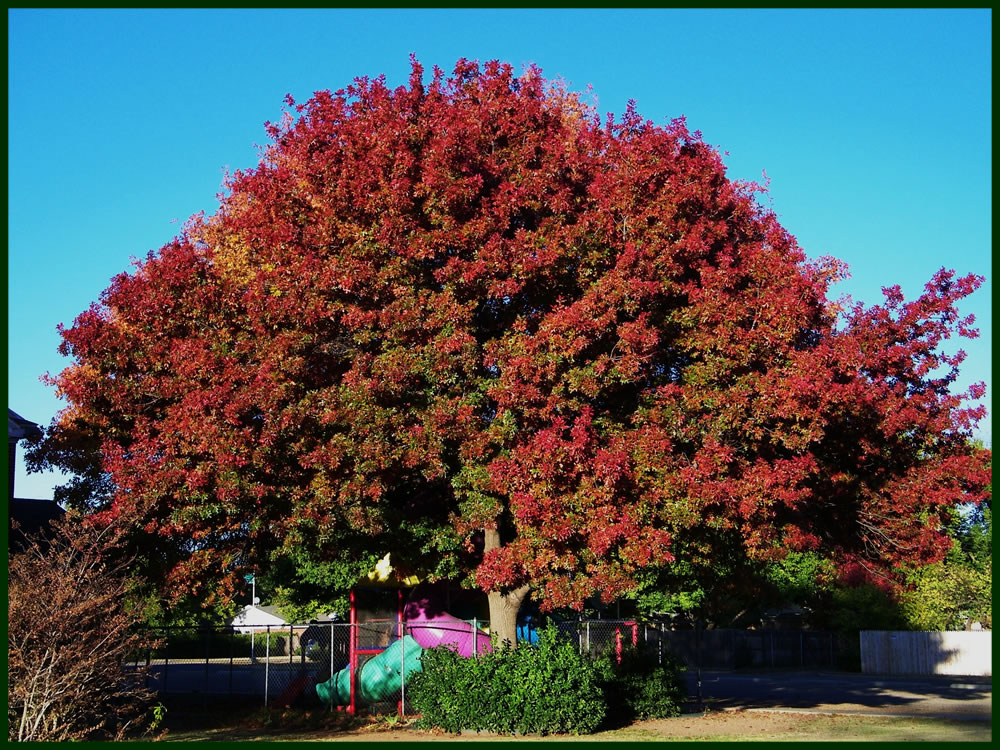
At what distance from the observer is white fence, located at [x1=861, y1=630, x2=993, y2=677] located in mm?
41438

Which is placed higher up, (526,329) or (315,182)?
(315,182)

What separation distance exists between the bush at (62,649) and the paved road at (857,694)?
1545 cm

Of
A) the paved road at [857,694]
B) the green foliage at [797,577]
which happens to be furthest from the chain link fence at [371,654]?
the green foliage at [797,577]

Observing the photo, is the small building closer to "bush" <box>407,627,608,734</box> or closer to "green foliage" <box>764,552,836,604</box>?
"bush" <box>407,627,608,734</box>

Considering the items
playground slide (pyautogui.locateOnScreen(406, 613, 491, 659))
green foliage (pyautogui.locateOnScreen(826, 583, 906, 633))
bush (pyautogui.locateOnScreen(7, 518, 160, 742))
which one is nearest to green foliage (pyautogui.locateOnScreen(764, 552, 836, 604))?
green foliage (pyautogui.locateOnScreen(826, 583, 906, 633))

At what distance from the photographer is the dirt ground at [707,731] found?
17688 mm

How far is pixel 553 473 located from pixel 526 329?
2.76 m

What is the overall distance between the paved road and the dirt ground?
276 centimetres

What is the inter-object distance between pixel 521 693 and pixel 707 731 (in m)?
3.64

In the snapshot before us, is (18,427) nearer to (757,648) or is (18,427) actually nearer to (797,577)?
(757,648)

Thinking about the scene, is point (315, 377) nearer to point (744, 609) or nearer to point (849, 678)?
point (849, 678)

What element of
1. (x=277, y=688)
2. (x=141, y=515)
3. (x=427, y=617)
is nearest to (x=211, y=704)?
(x=277, y=688)

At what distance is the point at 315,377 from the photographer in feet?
57.0

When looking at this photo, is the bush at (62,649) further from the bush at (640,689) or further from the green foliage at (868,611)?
the green foliage at (868,611)
